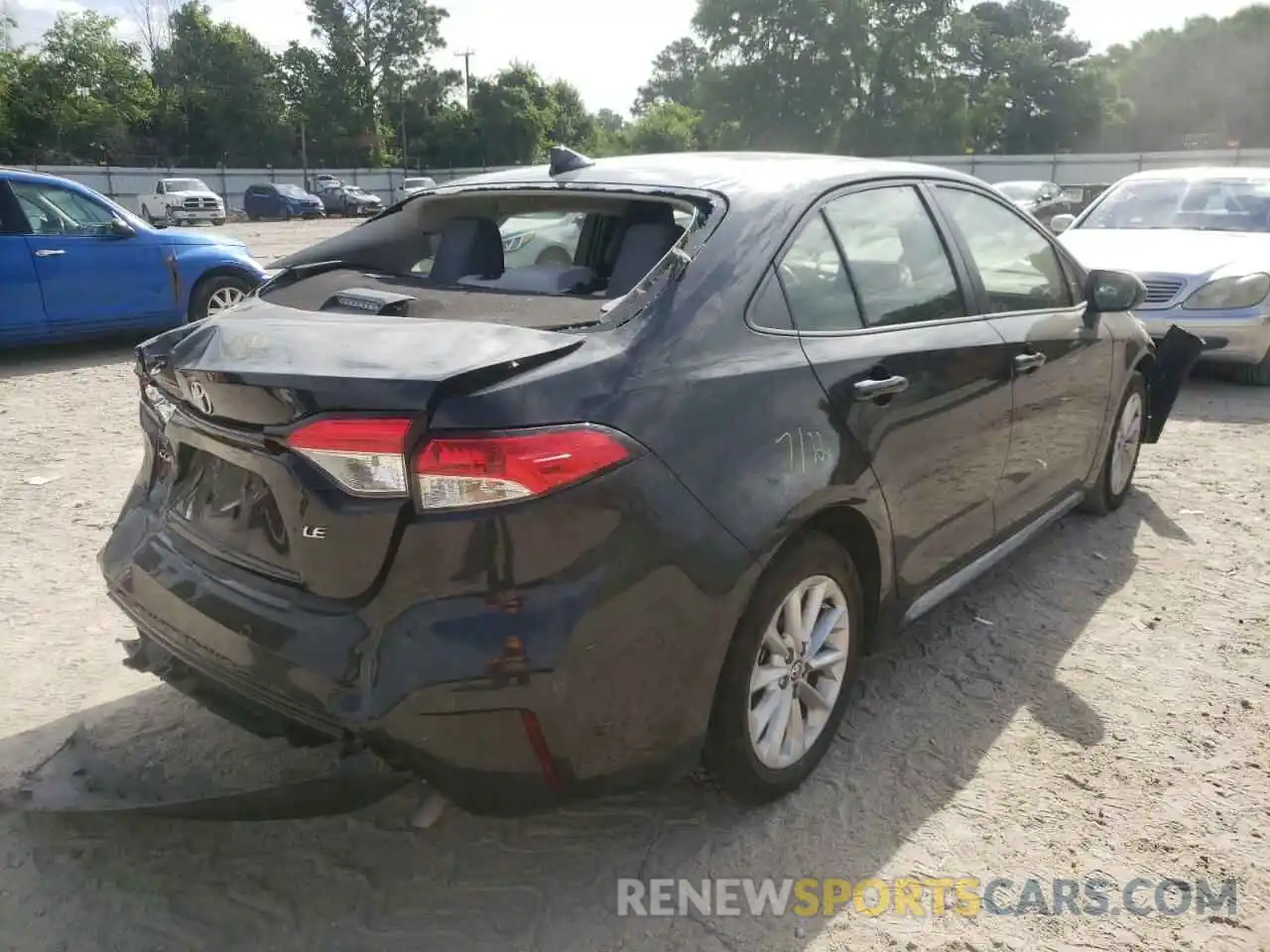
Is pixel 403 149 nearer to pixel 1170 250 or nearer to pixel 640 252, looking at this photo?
pixel 1170 250

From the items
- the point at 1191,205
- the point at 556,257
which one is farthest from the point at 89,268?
the point at 1191,205

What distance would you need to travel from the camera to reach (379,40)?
76062 millimetres

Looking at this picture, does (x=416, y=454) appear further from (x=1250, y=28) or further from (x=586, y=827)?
(x=1250, y=28)

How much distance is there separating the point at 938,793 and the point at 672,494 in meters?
1.27

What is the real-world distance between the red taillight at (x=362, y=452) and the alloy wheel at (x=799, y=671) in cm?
98

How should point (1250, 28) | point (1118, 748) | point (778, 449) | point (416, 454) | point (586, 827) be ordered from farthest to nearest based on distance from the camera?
1. point (1250, 28)
2. point (1118, 748)
3. point (586, 827)
4. point (778, 449)
5. point (416, 454)

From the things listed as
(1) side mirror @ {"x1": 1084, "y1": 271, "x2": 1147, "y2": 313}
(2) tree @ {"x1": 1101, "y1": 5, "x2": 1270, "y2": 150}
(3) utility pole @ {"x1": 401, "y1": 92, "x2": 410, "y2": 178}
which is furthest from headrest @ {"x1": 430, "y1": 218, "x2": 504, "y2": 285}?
(2) tree @ {"x1": 1101, "y1": 5, "x2": 1270, "y2": 150}

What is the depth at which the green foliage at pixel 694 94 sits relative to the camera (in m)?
56.9

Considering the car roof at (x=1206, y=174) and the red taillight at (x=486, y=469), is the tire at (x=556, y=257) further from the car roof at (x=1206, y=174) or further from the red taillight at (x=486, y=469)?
the car roof at (x=1206, y=174)

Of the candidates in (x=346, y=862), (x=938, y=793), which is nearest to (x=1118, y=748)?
(x=938, y=793)

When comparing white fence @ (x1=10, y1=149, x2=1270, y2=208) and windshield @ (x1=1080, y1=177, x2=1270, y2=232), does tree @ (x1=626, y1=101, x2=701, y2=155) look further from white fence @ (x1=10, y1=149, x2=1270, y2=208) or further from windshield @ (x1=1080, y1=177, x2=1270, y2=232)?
windshield @ (x1=1080, y1=177, x2=1270, y2=232)

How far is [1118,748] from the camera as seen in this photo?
9.87 feet

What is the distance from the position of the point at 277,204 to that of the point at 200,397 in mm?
45838

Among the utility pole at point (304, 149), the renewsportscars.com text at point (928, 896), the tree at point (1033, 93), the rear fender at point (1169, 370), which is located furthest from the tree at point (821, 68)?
the renewsportscars.com text at point (928, 896)
